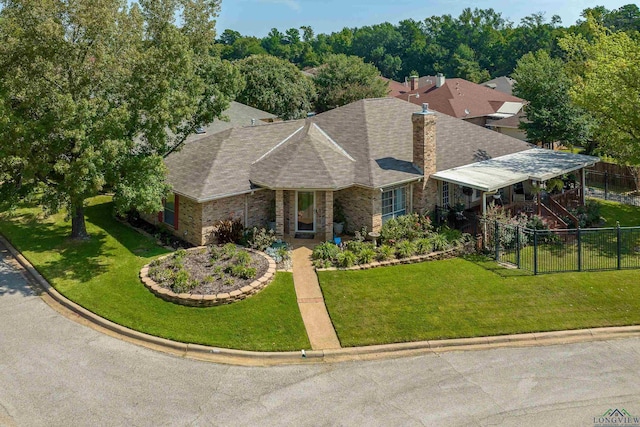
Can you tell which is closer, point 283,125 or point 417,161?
point 417,161

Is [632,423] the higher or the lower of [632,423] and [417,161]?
the lower

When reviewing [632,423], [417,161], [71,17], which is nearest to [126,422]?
[632,423]

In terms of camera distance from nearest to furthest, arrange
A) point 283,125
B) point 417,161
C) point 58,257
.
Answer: point 58,257
point 417,161
point 283,125

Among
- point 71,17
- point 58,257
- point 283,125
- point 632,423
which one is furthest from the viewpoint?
point 283,125

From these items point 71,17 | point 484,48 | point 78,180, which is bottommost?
point 78,180

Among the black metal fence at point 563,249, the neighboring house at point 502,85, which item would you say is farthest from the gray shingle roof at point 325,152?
the neighboring house at point 502,85

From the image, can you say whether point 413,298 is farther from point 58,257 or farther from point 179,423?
point 58,257
